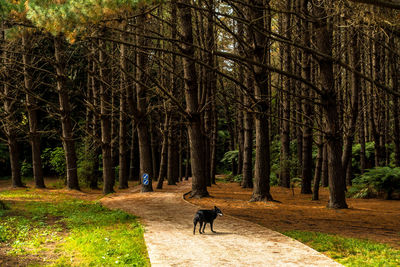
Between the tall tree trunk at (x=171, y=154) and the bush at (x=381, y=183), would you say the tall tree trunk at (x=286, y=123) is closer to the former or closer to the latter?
the bush at (x=381, y=183)

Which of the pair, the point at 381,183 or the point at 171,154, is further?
the point at 171,154

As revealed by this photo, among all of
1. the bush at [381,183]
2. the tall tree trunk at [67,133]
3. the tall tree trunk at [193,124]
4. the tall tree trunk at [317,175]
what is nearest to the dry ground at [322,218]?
the tall tree trunk at [193,124]

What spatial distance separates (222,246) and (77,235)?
11.5 feet

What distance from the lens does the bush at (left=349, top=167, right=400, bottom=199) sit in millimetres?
16438

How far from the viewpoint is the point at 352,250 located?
701 cm

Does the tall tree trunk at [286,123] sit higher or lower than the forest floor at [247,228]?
higher

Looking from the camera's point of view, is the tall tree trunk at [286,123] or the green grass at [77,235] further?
the tall tree trunk at [286,123]

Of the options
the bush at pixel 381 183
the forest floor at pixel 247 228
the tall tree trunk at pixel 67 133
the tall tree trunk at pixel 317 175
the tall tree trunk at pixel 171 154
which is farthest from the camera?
the tall tree trunk at pixel 171 154

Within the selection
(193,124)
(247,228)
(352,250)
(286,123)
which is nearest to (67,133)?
(193,124)

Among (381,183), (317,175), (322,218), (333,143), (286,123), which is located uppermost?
(286,123)

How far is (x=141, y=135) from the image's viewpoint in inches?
742

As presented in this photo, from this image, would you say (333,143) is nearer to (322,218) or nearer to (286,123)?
(322,218)

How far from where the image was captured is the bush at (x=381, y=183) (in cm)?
1644

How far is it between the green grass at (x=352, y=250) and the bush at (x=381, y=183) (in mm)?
9749
